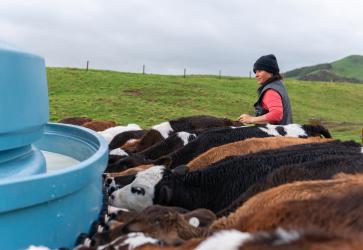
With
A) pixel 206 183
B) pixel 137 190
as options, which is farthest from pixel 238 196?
pixel 137 190

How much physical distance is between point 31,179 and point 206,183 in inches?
112

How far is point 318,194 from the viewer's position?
3.47 metres

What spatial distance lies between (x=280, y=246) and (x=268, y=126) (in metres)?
5.66

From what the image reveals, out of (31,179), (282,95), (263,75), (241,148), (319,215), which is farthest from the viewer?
(263,75)

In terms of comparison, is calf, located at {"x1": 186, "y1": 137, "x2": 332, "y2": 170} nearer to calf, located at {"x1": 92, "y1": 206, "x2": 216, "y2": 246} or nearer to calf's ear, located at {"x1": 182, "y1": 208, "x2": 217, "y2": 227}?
calf's ear, located at {"x1": 182, "y1": 208, "x2": 217, "y2": 227}

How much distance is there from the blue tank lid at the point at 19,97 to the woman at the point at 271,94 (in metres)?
5.48

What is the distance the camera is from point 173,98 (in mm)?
37344

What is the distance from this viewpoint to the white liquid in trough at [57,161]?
3791 millimetres

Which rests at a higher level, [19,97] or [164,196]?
[19,97]

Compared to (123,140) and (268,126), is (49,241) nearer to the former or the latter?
(268,126)

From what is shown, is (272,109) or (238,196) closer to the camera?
(238,196)

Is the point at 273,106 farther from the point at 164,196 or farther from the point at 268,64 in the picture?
the point at 164,196

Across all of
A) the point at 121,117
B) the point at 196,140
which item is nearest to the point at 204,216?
the point at 196,140

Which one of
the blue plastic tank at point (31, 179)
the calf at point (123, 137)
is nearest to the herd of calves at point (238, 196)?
the blue plastic tank at point (31, 179)
